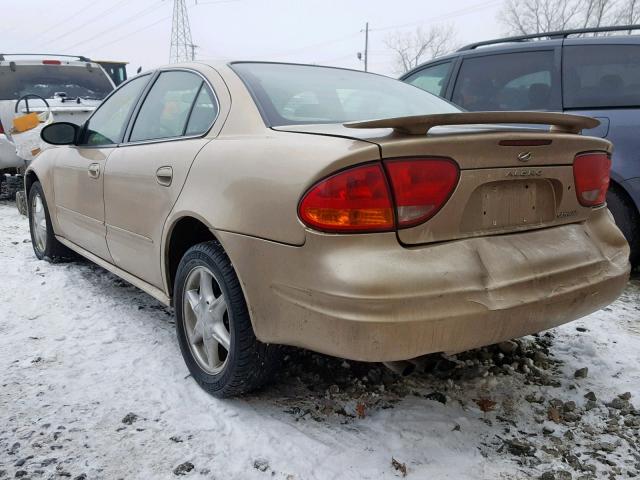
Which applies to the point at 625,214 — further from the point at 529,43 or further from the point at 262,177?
the point at 262,177

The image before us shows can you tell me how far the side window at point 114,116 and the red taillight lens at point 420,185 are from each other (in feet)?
7.06

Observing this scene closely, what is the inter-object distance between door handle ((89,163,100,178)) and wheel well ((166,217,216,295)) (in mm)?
1016

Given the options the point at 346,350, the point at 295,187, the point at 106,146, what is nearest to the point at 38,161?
the point at 106,146

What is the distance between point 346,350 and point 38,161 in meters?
3.81

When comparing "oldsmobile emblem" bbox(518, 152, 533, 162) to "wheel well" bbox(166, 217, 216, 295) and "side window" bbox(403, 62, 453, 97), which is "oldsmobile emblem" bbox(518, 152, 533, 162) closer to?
"wheel well" bbox(166, 217, 216, 295)

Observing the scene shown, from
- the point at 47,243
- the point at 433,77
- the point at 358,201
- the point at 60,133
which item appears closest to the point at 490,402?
the point at 358,201

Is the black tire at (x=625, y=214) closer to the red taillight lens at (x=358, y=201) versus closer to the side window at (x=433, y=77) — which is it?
the side window at (x=433, y=77)

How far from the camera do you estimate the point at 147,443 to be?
6.91ft

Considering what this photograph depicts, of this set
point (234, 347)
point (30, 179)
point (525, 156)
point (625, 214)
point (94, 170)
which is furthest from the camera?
point (30, 179)

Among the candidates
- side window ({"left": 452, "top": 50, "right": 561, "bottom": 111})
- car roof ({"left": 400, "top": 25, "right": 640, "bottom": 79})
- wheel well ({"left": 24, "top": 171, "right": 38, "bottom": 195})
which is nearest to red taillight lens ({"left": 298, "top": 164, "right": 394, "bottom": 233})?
side window ({"left": 452, "top": 50, "right": 561, "bottom": 111})

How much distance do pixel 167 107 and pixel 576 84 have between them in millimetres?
3069

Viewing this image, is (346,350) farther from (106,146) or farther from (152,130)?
(106,146)

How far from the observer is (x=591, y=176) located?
2316mm

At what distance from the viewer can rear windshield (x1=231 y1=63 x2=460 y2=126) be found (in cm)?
241
